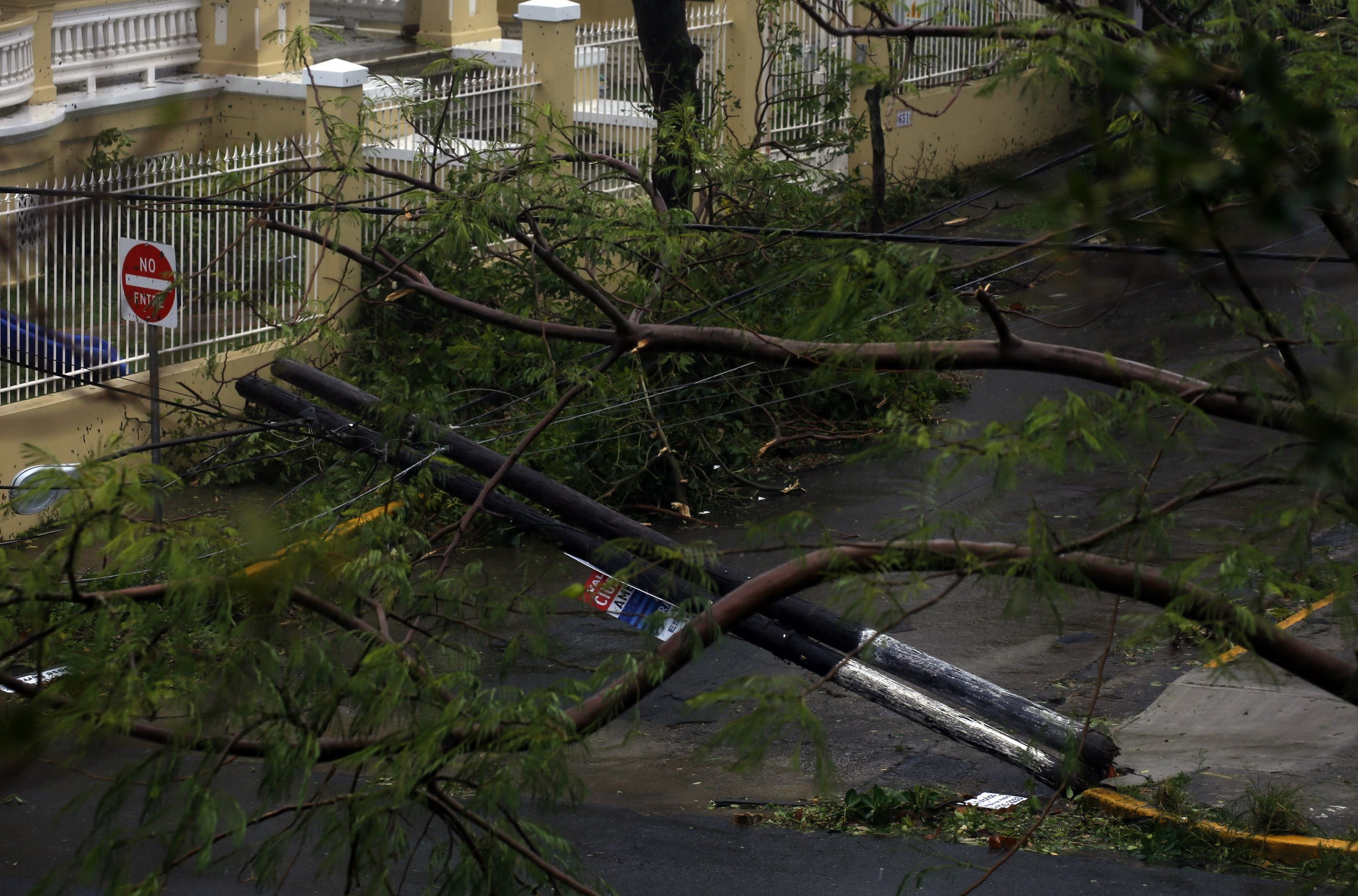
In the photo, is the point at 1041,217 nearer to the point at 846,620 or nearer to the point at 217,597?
the point at 846,620

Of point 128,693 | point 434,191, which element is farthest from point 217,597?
point 434,191

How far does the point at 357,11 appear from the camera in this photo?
2153cm

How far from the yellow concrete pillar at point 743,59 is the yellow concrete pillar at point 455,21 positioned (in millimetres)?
4214

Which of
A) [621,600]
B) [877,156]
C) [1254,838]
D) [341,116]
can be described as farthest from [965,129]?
[621,600]

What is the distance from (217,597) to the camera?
3611 mm

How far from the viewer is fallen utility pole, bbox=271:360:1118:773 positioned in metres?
6.50

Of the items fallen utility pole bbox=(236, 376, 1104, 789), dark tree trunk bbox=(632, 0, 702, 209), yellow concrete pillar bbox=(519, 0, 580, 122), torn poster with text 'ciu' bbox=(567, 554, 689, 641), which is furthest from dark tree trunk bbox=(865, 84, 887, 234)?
torn poster with text 'ciu' bbox=(567, 554, 689, 641)

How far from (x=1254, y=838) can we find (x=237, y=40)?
13.5 m

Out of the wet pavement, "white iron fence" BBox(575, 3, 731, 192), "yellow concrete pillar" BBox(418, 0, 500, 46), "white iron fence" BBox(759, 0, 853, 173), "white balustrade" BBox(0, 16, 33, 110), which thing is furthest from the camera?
"yellow concrete pillar" BBox(418, 0, 500, 46)

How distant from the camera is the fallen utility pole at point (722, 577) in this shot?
21.3ft

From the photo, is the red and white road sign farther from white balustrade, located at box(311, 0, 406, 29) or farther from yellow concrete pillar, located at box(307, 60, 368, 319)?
white balustrade, located at box(311, 0, 406, 29)

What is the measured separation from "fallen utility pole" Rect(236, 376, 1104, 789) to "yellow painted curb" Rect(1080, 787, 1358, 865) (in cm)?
31

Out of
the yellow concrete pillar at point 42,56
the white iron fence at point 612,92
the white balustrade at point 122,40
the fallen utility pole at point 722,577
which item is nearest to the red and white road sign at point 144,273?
the fallen utility pole at point 722,577

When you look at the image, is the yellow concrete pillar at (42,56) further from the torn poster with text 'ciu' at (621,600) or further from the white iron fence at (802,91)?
the torn poster with text 'ciu' at (621,600)
